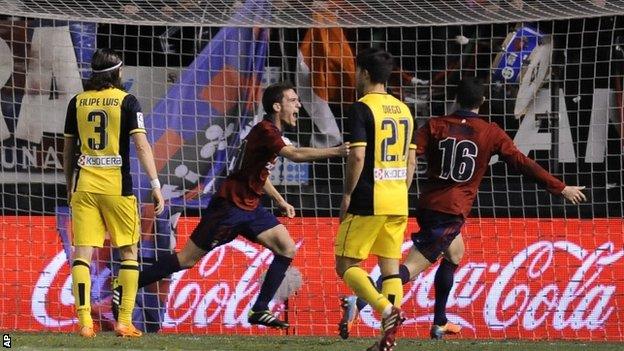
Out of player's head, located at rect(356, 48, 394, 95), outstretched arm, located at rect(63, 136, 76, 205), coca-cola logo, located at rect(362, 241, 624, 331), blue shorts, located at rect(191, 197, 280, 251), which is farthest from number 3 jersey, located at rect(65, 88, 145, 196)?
coca-cola logo, located at rect(362, 241, 624, 331)

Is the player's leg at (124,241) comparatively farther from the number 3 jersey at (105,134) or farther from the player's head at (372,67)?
the player's head at (372,67)

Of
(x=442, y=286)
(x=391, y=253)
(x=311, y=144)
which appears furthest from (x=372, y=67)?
(x=311, y=144)

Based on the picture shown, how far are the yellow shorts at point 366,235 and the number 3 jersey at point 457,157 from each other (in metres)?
1.20

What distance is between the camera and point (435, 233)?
9.51m

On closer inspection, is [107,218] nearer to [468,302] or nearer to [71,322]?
[71,322]

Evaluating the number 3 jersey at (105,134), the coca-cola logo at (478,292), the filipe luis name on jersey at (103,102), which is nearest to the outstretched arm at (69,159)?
the number 3 jersey at (105,134)

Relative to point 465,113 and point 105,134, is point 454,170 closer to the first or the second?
point 465,113

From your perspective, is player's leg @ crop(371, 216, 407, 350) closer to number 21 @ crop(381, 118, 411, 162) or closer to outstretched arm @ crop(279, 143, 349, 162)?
number 21 @ crop(381, 118, 411, 162)

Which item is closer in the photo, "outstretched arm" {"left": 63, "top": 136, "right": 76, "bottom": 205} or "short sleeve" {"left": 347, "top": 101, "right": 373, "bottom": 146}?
"short sleeve" {"left": 347, "top": 101, "right": 373, "bottom": 146}

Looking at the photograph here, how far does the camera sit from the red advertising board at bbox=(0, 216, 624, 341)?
11.6m

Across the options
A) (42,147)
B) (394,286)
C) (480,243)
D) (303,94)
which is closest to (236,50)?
(303,94)

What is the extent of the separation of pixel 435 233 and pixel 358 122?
5.47ft

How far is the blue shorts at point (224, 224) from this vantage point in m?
9.85

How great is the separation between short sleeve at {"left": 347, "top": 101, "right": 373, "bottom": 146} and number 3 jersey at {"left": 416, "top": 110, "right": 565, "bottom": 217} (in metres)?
1.44
